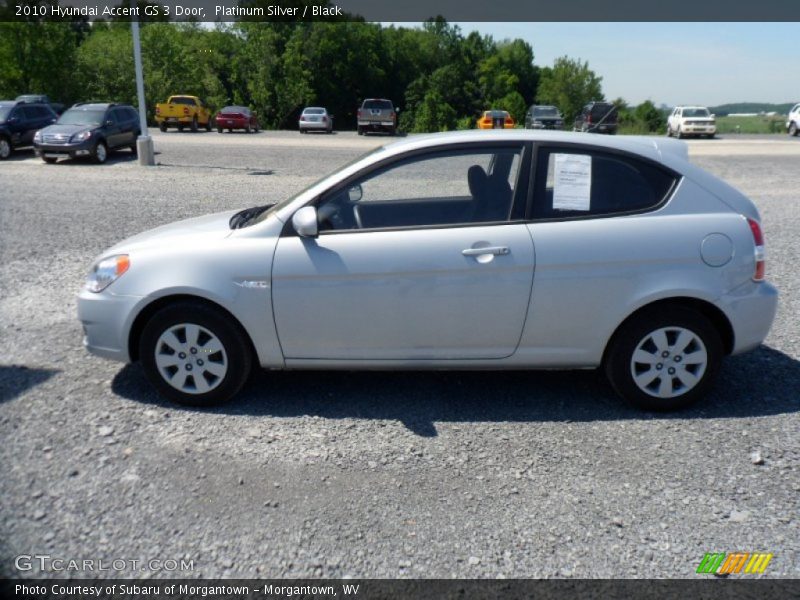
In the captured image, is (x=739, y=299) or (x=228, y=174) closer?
(x=739, y=299)

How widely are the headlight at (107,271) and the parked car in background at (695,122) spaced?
40.0m

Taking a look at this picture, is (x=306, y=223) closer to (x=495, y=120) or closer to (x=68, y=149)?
(x=68, y=149)

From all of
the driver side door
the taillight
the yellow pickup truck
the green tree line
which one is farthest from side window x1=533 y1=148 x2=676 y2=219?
the green tree line

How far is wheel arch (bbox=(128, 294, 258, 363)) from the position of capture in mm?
4562

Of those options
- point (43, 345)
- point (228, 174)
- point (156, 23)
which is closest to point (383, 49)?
point (156, 23)

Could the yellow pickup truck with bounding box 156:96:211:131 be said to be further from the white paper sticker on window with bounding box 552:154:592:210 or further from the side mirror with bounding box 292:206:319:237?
the white paper sticker on window with bounding box 552:154:592:210

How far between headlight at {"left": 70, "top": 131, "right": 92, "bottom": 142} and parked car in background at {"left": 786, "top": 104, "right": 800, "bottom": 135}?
3765 cm

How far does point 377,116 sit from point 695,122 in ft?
58.0

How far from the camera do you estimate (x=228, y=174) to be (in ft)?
61.9

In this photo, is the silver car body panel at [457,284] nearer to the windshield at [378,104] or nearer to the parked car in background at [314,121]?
the windshield at [378,104]

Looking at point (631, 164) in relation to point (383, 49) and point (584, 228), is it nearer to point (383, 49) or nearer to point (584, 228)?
point (584, 228)

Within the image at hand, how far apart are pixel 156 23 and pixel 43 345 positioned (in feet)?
163

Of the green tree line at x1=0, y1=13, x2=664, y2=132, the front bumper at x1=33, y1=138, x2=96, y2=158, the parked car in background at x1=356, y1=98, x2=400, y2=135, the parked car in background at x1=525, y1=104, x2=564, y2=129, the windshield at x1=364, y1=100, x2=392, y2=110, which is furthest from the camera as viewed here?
the green tree line at x1=0, y1=13, x2=664, y2=132

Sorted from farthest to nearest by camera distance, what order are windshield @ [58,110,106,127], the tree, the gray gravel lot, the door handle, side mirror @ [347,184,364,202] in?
the tree → windshield @ [58,110,106,127] → side mirror @ [347,184,364,202] → the door handle → the gray gravel lot
